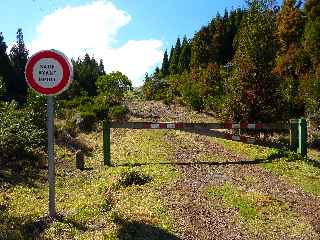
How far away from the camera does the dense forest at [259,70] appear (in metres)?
19.1

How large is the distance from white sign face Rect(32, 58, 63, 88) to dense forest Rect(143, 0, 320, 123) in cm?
1252

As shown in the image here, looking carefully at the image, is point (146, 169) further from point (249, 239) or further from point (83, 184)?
point (249, 239)

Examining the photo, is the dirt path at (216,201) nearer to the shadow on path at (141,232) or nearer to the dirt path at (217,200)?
the dirt path at (217,200)

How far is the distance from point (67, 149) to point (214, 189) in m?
8.73

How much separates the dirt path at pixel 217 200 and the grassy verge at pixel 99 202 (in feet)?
1.02

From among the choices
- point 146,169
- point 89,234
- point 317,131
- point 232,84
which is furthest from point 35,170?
point 317,131

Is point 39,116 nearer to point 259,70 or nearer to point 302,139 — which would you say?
Answer: point 259,70

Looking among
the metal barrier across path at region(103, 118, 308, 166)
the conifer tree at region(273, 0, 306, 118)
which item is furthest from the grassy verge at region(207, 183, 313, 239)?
the conifer tree at region(273, 0, 306, 118)

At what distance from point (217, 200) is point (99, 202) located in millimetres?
2153

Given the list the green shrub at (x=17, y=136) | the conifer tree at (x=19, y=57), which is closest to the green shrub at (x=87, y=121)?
the green shrub at (x=17, y=136)

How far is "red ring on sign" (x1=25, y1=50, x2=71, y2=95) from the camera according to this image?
746 cm

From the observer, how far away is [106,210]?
8266 mm

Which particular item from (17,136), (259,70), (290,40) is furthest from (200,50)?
(17,136)

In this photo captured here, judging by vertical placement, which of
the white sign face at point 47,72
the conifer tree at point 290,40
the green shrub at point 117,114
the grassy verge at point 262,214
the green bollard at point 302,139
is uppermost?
the conifer tree at point 290,40
